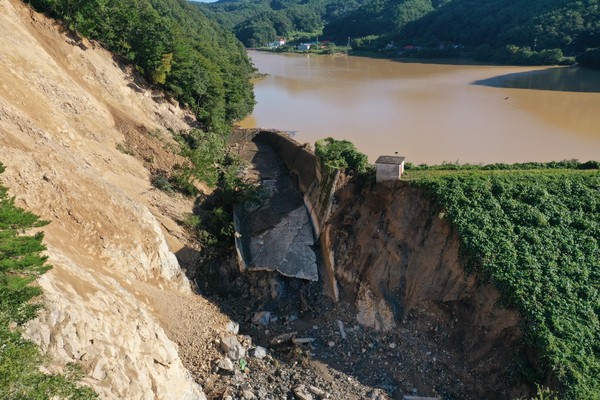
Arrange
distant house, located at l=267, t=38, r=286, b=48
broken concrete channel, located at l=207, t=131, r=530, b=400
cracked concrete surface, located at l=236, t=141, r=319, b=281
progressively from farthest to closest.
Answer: distant house, located at l=267, t=38, r=286, b=48 → cracked concrete surface, located at l=236, t=141, r=319, b=281 → broken concrete channel, located at l=207, t=131, r=530, b=400

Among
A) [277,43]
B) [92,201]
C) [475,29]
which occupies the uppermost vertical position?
[475,29]

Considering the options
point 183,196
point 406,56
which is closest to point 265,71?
point 406,56

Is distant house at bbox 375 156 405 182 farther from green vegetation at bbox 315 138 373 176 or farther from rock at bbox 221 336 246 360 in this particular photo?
rock at bbox 221 336 246 360

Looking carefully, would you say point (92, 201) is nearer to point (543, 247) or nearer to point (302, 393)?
point (302, 393)

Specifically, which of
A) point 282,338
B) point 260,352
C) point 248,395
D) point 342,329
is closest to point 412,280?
point 342,329

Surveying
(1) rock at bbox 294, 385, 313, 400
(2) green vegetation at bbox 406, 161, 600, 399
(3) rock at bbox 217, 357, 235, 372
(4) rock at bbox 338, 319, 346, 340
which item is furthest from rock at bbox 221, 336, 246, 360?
(2) green vegetation at bbox 406, 161, 600, 399

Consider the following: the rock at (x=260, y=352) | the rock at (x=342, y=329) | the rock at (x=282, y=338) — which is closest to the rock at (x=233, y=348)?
the rock at (x=260, y=352)
